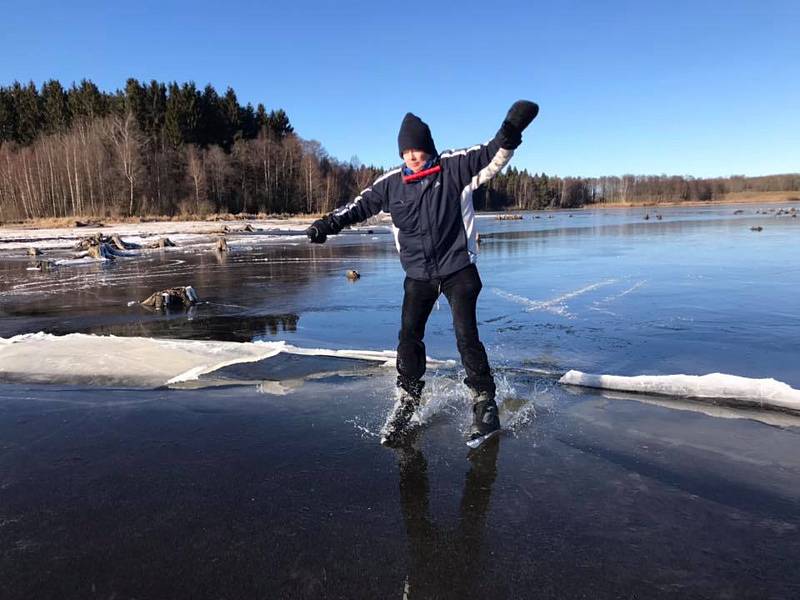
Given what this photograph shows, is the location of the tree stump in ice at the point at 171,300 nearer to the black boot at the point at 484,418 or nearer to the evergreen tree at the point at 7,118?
the black boot at the point at 484,418

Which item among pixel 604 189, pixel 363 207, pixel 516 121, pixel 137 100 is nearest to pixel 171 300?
pixel 363 207

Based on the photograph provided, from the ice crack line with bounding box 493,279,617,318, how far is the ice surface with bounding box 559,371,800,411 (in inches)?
146

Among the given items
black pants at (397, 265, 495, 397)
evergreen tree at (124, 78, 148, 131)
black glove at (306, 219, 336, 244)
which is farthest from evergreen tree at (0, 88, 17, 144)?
black pants at (397, 265, 495, 397)

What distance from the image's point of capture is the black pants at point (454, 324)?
3.79m


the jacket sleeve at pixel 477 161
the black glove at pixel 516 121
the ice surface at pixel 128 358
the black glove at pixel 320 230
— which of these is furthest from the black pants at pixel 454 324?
the ice surface at pixel 128 358

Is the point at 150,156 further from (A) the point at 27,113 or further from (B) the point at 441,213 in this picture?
(B) the point at 441,213

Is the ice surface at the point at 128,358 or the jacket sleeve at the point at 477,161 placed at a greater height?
the jacket sleeve at the point at 477,161

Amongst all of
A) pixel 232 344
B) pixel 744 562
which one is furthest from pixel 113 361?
pixel 744 562

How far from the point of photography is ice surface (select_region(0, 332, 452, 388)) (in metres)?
5.20

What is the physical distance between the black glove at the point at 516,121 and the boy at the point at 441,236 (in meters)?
0.14

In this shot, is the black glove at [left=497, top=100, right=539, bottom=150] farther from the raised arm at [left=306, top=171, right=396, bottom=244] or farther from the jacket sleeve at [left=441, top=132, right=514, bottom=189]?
the raised arm at [left=306, top=171, right=396, bottom=244]

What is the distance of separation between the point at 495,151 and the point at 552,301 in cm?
672

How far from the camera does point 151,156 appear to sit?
65.4m

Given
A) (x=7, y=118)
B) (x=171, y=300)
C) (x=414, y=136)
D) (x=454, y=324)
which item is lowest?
(x=171, y=300)
